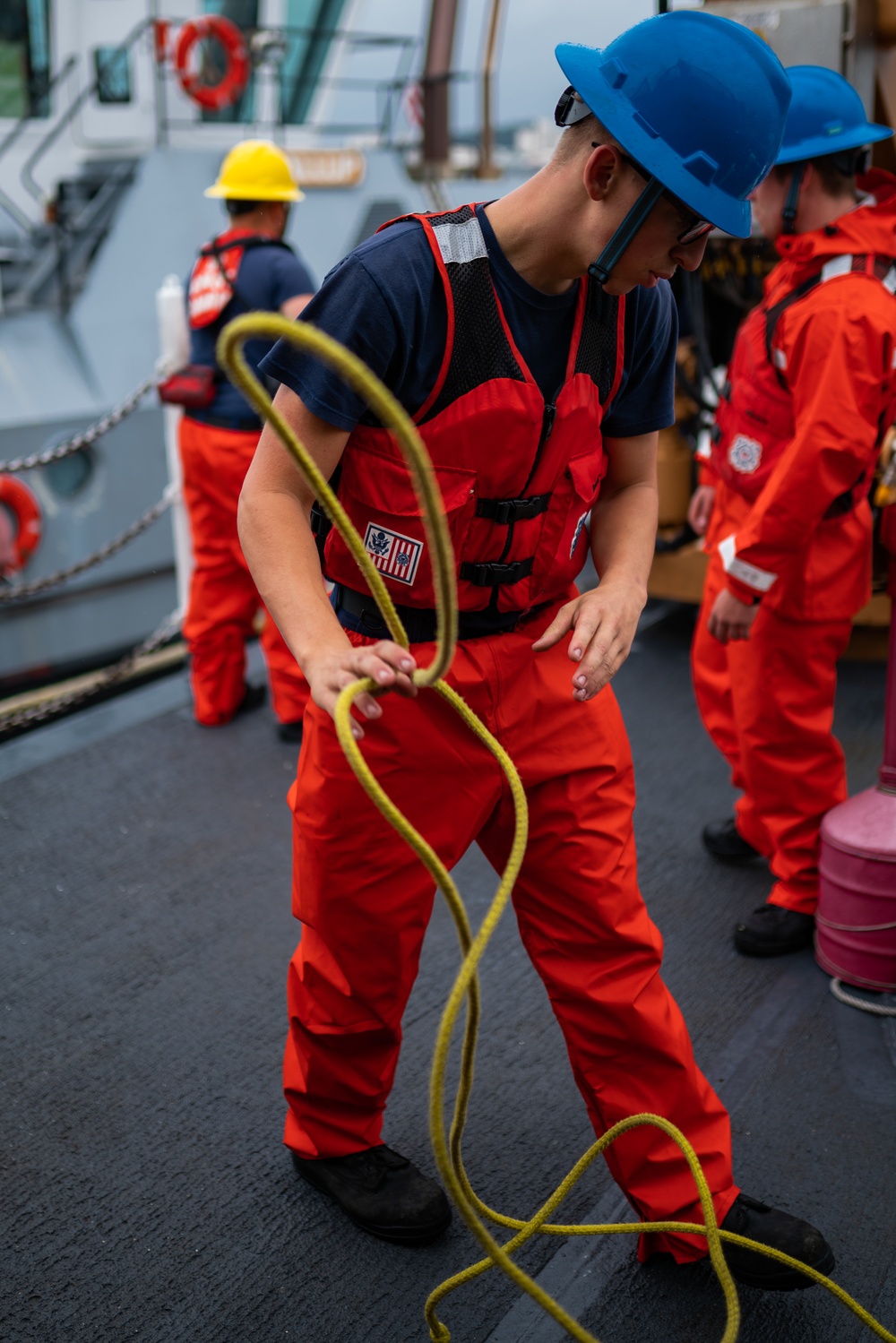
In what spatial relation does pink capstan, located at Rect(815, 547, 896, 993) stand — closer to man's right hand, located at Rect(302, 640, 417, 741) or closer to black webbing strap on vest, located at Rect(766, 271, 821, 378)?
black webbing strap on vest, located at Rect(766, 271, 821, 378)

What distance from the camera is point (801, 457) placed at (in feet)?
8.38

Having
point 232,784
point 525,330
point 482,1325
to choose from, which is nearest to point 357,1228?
point 482,1325

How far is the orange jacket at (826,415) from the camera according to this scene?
8.27ft

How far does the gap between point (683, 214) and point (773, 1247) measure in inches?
60.3

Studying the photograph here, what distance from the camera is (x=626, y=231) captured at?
5.01 feet

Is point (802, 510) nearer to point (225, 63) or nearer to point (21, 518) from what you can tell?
point (21, 518)

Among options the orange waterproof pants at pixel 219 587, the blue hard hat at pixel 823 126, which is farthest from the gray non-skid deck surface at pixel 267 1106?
the blue hard hat at pixel 823 126

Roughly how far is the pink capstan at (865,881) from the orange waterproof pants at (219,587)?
195cm

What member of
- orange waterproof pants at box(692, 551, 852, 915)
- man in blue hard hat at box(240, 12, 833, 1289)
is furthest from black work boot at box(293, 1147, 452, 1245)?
orange waterproof pants at box(692, 551, 852, 915)

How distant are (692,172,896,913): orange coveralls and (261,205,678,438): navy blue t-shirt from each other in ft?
3.44

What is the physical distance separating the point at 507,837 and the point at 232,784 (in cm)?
211

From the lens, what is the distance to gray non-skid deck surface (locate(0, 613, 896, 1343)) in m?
1.94

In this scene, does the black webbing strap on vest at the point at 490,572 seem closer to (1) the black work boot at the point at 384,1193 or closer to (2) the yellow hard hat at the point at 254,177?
(1) the black work boot at the point at 384,1193

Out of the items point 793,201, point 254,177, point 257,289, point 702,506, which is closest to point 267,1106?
point 702,506
